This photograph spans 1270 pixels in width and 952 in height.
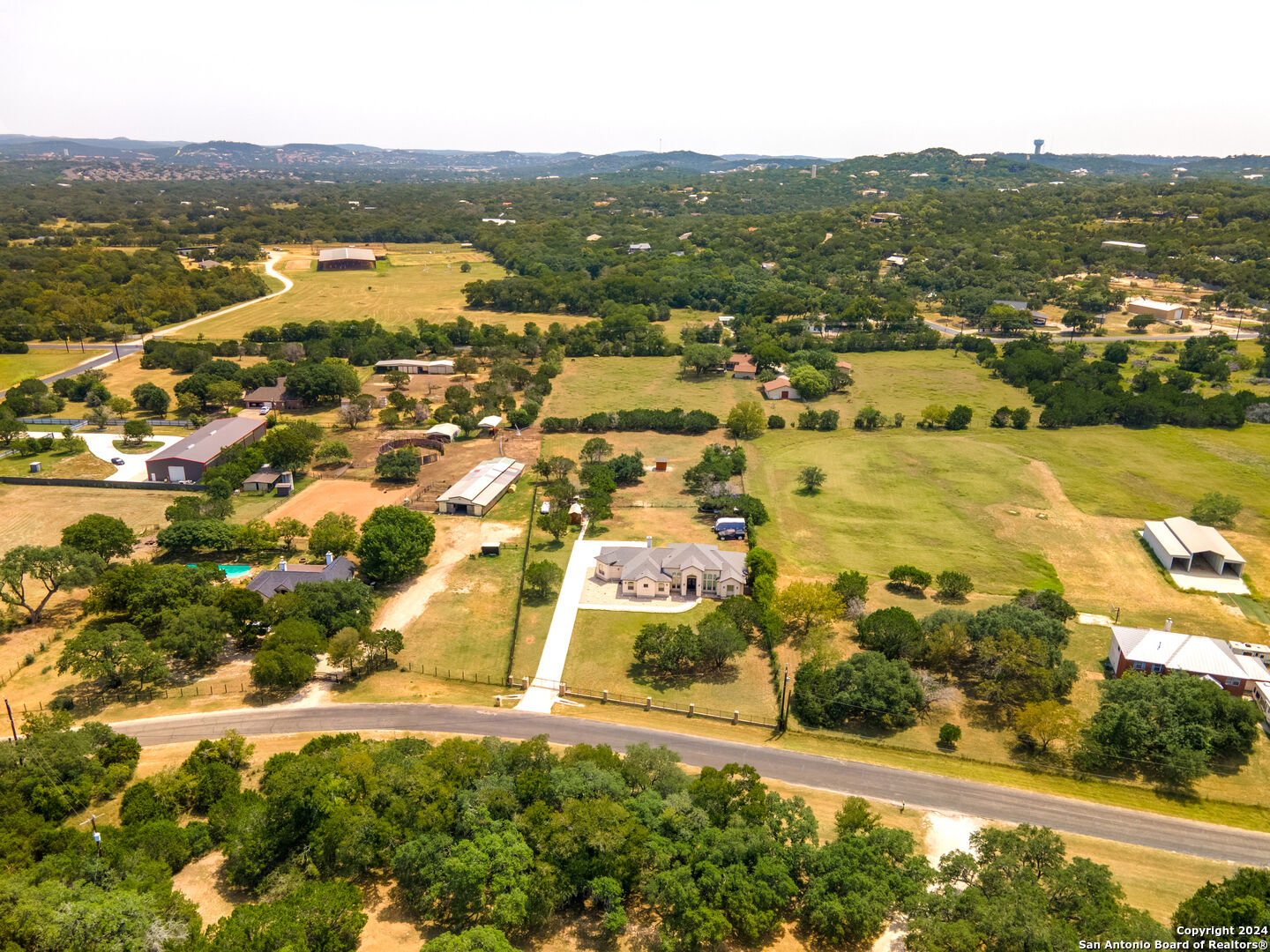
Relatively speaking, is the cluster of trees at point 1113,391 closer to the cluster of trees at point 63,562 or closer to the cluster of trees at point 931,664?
the cluster of trees at point 931,664

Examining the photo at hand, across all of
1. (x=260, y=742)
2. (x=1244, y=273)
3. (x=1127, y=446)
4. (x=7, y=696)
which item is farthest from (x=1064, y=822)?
(x=1244, y=273)

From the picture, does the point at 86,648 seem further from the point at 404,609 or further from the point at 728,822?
the point at 728,822

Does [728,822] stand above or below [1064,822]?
above

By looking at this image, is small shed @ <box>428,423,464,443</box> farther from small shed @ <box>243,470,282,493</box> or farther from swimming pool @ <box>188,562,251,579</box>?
swimming pool @ <box>188,562,251,579</box>

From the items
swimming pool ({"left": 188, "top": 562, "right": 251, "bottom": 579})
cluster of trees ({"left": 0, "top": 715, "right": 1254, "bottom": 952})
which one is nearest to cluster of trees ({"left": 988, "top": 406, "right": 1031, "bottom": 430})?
cluster of trees ({"left": 0, "top": 715, "right": 1254, "bottom": 952})

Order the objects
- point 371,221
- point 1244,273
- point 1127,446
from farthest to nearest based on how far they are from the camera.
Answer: point 371,221
point 1244,273
point 1127,446

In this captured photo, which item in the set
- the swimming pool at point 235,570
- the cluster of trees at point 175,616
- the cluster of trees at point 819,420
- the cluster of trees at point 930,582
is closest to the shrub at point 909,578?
the cluster of trees at point 930,582
